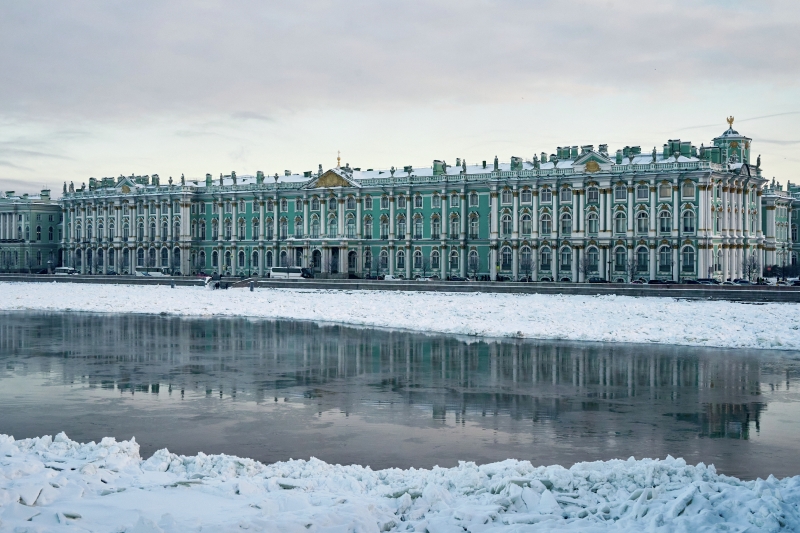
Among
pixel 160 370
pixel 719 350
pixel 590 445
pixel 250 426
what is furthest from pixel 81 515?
pixel 719 350

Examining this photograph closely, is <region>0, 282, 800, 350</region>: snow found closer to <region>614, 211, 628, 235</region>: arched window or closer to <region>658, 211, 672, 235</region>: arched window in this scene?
<region>614, 211, 628, 235</region>: arched window

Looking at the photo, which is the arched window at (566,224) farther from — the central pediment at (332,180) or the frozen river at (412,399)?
the frozen river at (412,399)

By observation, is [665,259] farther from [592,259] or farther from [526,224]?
[526,224]

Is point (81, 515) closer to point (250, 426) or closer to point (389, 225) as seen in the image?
point (250, 426)

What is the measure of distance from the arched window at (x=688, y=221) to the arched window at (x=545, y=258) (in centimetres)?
1119

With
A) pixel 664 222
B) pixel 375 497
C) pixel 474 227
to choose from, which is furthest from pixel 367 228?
pixel 375 497

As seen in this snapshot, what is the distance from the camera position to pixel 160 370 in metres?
23.9

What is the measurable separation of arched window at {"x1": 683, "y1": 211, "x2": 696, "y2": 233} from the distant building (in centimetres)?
7538

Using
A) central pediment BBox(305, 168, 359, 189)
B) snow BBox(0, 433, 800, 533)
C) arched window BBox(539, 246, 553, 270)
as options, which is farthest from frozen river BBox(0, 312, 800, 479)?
central pediment BBox(305, 168, 359, 189)

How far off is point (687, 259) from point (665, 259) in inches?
65.0

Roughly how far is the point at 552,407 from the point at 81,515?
426 inches

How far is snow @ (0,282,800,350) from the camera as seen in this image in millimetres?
32438

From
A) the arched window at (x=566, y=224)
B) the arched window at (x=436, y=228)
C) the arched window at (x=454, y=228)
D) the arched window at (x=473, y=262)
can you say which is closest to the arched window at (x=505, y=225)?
the arched window at (x=473, y=262)

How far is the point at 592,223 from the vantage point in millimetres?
71562
